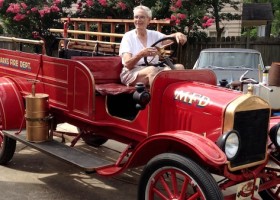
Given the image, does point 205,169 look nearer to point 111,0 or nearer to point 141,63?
point 141,63

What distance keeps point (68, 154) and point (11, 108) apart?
1.16 m

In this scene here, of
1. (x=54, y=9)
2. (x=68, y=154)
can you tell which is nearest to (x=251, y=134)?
(x=68, y=154)

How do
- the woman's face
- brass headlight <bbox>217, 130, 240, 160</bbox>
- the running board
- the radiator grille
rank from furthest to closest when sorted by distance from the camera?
the woman's face, the running board, the radiator grille, brass headlight <bbox>217, 130, 240, 160</bbox>

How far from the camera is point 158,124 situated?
369 cm

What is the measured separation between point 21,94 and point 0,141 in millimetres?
650

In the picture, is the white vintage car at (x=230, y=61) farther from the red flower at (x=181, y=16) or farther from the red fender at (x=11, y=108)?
the red fender at (x=11, y=108)

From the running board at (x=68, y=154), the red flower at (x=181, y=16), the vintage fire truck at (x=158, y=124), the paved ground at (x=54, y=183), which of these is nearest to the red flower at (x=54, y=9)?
the red flower at (x=181, y=16)

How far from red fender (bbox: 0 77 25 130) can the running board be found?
0.39ft

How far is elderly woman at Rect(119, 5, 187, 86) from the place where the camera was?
4135 millimetres

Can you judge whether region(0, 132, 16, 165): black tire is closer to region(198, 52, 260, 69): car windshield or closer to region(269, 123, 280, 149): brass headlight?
region(269, 123, 280, 149): brass headlight

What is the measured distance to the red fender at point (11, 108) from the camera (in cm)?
477

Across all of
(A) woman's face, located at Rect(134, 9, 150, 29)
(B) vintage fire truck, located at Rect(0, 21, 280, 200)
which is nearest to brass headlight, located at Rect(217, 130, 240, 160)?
(B) vintage fire truck, located at Rect(0, 21, 280, 200)

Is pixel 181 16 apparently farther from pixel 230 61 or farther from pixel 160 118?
pixel 160 118

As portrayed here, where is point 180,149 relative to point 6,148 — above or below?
above
